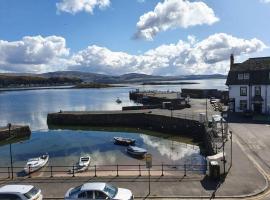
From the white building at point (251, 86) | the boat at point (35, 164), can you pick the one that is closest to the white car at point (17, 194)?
the boat at point (35, 164)

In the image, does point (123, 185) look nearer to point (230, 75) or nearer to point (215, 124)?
point (215, 124)

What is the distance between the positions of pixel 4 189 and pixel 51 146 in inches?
1305

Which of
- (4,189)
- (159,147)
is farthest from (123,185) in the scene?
(159,147)

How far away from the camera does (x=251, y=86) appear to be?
6256 cm

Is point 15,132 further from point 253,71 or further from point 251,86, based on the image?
point 253,71

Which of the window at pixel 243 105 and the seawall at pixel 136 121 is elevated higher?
the window at pixel 243 105

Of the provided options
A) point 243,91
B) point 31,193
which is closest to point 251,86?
point 243,91

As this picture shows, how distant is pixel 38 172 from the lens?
38.4m

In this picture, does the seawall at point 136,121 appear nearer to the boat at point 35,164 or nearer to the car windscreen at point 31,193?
the boat at point 35,164

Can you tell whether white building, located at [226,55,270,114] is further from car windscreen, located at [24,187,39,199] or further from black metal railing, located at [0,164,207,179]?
car windscreen, located at [24,187,39,199]

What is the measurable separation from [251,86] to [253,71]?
2.74 meters

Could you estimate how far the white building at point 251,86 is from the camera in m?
61.2

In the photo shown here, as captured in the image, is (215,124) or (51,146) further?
(51,146)

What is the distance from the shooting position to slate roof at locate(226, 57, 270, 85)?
6147 cm
